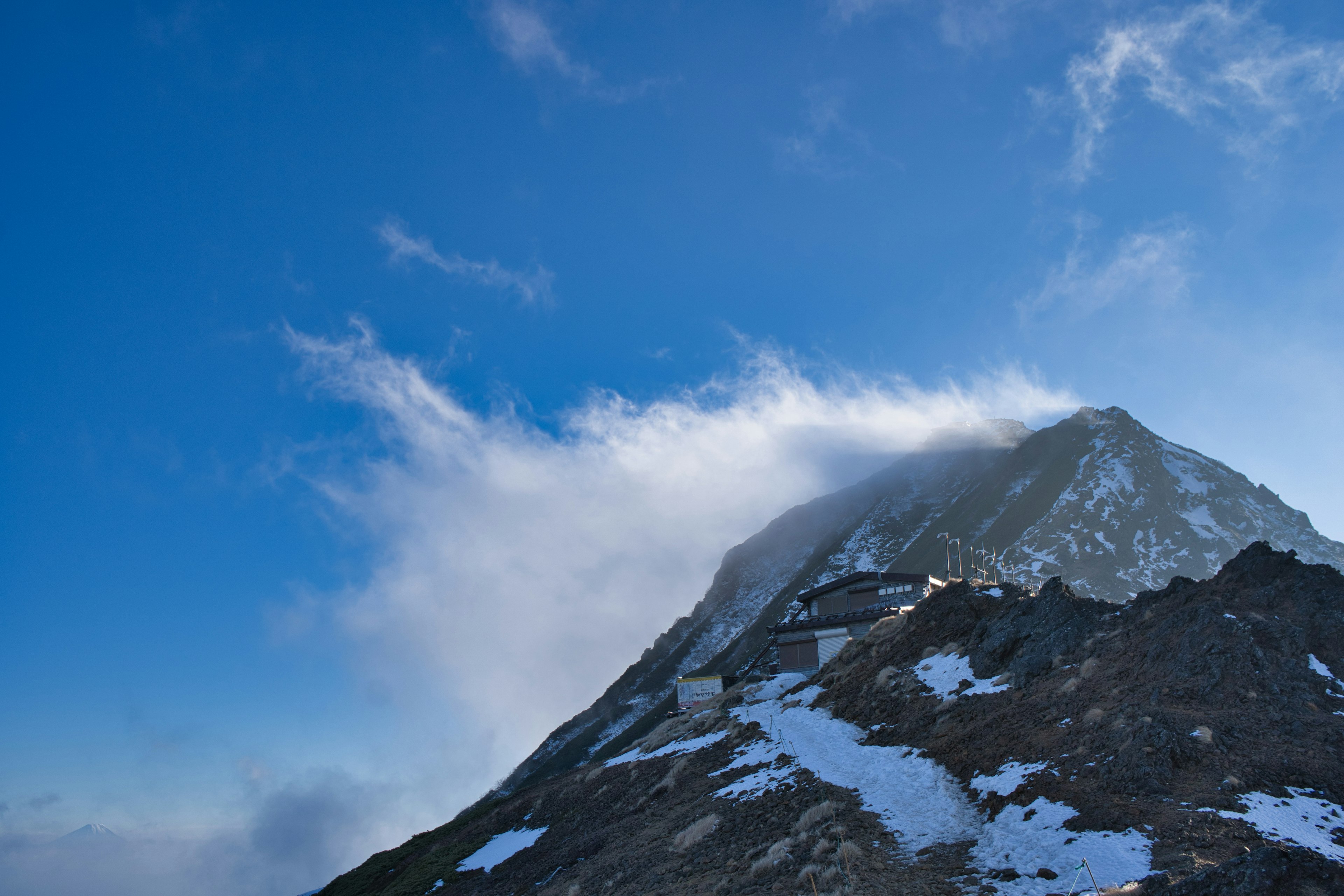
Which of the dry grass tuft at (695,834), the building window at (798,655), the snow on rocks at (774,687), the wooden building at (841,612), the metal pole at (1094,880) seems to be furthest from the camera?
the building window at (798,655)

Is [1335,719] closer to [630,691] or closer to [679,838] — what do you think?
[679,838]

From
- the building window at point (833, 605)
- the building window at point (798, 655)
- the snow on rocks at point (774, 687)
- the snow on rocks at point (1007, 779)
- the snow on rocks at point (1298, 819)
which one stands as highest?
the building window at point (833, 605)

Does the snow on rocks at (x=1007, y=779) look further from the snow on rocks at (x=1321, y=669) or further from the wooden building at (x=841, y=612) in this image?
the wooden building at (x=841, y=612)

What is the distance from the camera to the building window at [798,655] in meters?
59.2

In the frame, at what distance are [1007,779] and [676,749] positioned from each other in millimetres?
21646

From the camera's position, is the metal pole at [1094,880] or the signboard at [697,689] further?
the signboard at [697,689]

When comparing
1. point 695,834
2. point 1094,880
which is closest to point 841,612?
point 695,834

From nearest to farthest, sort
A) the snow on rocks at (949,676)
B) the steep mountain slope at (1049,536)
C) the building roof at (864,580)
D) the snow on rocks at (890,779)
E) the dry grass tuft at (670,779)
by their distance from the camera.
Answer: the snow on rocks at (890,779), the snow on rocks at (949,676), the dry grass tuft at (670,779), the building roof at (864,580), the steep mountain slope at (1049,536)

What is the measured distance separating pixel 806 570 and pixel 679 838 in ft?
569

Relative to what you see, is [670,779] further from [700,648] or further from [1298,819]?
[700,648]

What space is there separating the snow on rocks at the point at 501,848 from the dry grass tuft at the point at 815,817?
19.7 meters

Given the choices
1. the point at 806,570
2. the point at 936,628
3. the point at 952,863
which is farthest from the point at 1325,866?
the point at 806,570

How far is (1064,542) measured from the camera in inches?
4473

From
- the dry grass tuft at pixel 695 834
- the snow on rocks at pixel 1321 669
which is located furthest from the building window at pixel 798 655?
the snow on rocks at pixel 1321 669
